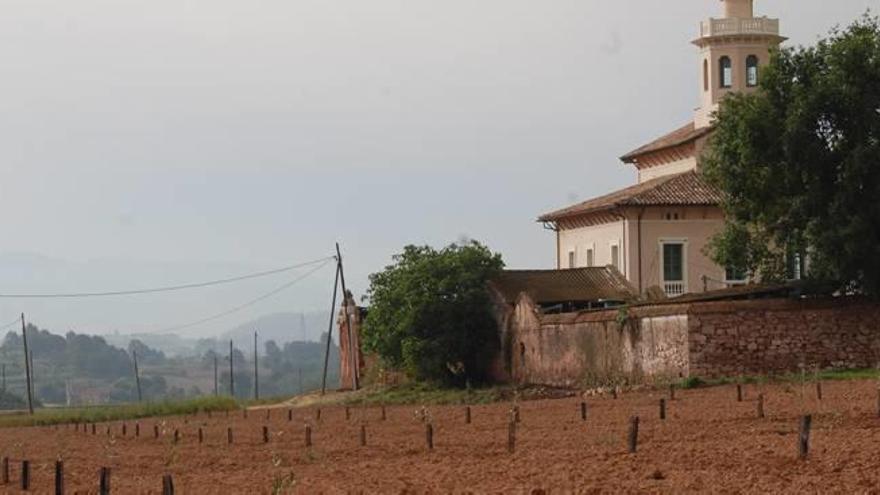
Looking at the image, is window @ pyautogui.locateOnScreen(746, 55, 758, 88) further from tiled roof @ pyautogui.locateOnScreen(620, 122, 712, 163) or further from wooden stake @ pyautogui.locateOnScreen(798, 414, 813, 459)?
wooden stake @ pyautogui.locateOnScreen(798, 414, 813, 459)

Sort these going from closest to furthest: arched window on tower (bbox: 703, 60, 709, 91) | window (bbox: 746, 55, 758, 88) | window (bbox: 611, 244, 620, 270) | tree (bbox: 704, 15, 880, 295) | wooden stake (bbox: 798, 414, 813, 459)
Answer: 1. wooden stake (bbox: 798, 414, 813, 459)
2. tree (bbox: 704, 15, 880, 295)
3. window (bbox: 611, 244, 620, 270)
4. window (bbox: 746, 55, 758, 88)
5. arched window on tower (bbox: 703, 60, 709, 91)

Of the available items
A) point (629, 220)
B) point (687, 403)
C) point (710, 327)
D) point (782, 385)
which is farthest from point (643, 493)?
point (629, 220)

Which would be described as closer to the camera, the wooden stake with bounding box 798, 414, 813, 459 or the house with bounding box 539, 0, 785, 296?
the wooden stake with bounding box 798, 414, 813, 459

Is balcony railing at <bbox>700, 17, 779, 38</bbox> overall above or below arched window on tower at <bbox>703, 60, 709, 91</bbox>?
above

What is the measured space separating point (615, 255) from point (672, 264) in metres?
2.53

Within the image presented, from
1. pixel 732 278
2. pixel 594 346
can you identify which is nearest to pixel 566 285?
pixel 732 278

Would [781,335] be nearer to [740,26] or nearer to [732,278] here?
[732,278]

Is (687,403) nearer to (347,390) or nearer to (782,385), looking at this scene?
(782,385)

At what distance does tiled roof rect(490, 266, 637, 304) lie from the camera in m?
63.3

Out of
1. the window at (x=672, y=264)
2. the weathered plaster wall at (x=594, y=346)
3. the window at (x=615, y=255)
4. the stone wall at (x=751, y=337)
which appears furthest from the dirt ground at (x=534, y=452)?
the window at (x=615, y=255)

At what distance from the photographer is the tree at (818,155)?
161 feet

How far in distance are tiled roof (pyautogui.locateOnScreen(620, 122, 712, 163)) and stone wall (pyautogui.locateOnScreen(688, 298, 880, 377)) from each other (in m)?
17.5

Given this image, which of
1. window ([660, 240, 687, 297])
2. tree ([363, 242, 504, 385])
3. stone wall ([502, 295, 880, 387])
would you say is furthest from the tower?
stone wall ([502, 295, 880, 387])

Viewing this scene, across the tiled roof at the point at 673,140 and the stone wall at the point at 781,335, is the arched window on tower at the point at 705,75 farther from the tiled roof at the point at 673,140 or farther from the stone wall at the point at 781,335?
the stone wall at the point at 781,335
